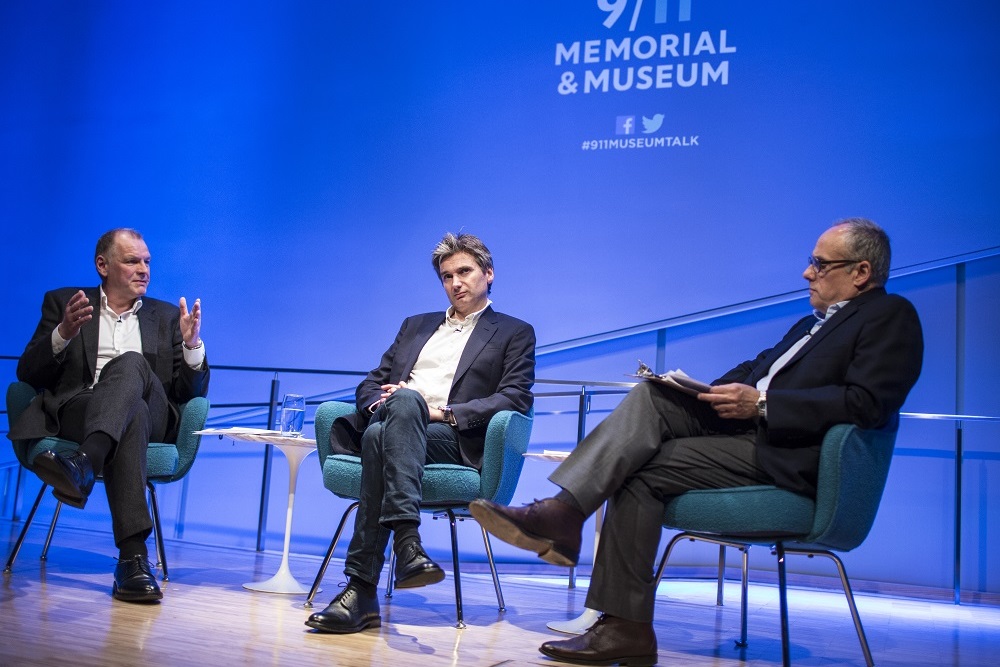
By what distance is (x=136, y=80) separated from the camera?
230 inches

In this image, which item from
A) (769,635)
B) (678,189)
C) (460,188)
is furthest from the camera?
(460,188)

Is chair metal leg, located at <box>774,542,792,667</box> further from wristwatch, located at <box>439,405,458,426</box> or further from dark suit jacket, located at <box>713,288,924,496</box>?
wristwatch, located at <box>439,405,458,426</box>

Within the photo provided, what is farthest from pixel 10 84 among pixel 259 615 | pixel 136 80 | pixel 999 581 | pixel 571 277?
pixel 999 581

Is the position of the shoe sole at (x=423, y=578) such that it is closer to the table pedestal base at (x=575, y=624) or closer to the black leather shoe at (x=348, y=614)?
the black leather shoe at (x=348, y=614)

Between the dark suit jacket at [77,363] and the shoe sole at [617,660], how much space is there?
1.77m

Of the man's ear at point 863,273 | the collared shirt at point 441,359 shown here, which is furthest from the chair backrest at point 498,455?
the man's ear at point 863,273

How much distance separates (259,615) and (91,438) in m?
0.69

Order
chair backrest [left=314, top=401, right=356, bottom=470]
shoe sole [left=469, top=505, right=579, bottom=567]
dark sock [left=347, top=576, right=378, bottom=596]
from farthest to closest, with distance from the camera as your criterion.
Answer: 1. chair backrest [left=314, top=401, right=356, bottom=470]
2. dark sock [left=347, top=576, right=378, bottom=596]
3. shoe sole [left=469, top=505, right=579, bottom=567]

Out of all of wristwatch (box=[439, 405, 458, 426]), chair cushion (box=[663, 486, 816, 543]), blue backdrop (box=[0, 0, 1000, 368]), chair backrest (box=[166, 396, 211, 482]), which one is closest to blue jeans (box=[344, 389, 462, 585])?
wristwatch (box=[439, 405, 458, 426])

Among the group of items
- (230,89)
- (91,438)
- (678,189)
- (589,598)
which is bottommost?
(589,598)

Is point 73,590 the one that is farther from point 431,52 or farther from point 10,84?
point 10,84

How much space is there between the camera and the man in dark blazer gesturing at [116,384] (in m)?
2.59

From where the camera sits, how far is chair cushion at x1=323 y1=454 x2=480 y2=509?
105 inches

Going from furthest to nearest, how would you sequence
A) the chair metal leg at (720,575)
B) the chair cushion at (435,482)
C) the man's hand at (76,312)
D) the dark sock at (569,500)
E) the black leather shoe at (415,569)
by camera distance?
the chair metal leg at (720,575), the man's hand at (76,312), the chair cushion at (435,482), the black leather shoe at (415,569), the dark sock at (569,500)
